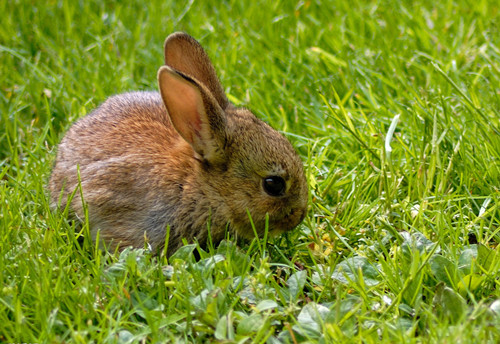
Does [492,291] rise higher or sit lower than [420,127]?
lower

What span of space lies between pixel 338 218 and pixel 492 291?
102 cm

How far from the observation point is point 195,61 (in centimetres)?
420

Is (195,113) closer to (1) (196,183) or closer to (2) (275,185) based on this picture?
(1) (196,183)

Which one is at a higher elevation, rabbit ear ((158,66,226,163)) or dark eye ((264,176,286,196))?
rabbit ear ((158,66,226,163))

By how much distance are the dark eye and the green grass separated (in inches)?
9.5

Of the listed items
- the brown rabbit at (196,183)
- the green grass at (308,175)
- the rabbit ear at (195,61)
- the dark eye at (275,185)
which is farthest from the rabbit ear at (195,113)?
the green grass at (308,175)

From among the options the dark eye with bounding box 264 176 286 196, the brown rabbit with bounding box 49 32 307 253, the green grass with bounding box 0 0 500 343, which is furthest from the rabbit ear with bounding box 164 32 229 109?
the green grass with bounding box 0 0 500 343

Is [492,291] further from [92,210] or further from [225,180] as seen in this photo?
[92,210]

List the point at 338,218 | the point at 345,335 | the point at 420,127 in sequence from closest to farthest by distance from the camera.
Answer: the point at 345,335, the point at 338,218, the point at 420,127

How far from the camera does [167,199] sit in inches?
150

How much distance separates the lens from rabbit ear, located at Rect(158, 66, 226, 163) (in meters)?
3.59

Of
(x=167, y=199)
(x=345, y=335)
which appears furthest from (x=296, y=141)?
(x=345, y=335)

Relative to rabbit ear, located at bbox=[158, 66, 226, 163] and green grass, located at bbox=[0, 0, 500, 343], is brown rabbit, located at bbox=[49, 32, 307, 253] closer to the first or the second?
rabbit ear, located at bbox=[158, 66, 226, 163]

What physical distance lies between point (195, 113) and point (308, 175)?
0.90 m
